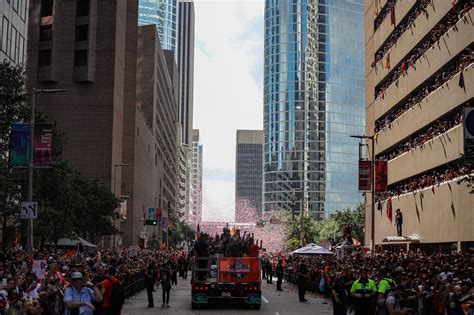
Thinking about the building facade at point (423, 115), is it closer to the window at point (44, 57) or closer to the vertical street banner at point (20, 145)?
the vertical street banner at point (20, 145)

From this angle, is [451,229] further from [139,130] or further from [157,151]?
[157,151]

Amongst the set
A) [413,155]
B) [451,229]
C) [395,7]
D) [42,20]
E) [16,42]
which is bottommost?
[451,229]

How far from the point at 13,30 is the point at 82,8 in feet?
100

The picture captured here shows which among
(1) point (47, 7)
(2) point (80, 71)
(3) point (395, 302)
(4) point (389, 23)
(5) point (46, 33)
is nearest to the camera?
(3) point (395, 302)

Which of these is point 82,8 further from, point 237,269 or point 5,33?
point 237,269

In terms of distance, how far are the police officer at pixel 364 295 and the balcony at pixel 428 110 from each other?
2232 centimetres

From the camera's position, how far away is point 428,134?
149ft

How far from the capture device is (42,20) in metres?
80.7

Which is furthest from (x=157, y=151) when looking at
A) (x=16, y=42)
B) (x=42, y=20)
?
(x=16, y=42)

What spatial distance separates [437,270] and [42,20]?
223ft

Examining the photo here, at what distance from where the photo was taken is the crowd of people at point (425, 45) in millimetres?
39853

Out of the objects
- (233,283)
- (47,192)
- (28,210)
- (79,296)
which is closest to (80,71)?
(47,192)

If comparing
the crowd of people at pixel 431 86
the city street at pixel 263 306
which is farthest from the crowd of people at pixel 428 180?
the city street at pixel 263 306

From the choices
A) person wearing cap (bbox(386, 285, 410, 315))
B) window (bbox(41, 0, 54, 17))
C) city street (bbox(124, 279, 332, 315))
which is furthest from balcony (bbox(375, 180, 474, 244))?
window (bbox(41, 0, 54, 17))
